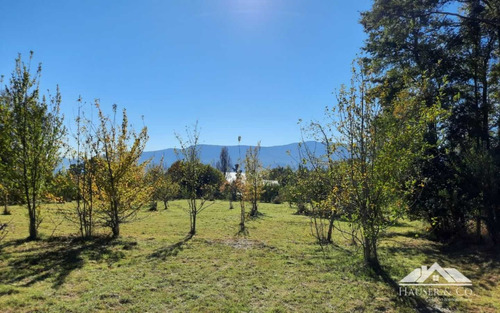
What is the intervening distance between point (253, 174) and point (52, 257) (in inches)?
530

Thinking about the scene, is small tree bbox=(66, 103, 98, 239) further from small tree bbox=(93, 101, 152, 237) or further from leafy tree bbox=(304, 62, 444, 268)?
leafy tree bbox=(304, 62, 444, 268)

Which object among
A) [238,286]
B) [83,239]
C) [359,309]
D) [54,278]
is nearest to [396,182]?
[359,309]

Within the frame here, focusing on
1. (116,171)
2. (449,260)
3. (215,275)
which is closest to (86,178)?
(116,171)

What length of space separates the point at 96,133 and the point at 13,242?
4457mm

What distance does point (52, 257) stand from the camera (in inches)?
287

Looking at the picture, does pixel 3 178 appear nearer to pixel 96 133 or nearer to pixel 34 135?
pixel 34 135

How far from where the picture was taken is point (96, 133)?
9.84m

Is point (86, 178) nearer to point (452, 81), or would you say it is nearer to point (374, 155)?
point (374, 155)

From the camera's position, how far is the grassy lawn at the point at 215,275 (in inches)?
186

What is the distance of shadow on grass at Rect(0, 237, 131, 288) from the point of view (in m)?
5.77

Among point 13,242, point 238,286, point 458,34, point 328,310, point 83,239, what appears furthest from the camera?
point 458,34

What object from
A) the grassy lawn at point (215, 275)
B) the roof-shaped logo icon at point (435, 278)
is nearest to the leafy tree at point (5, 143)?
the grassy lawn at point (215, 275)

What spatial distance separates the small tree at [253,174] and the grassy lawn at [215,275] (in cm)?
931

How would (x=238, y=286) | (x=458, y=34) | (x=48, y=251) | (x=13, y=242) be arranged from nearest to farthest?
(x=238, y=286) < (x=48, y=251) < (x=13, y=242) < (x=458, y=34)
